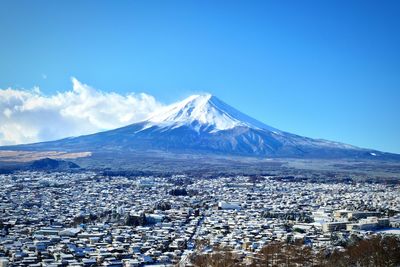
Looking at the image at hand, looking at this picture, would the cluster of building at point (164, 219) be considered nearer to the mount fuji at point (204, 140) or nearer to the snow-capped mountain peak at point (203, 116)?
the mount fuji at point (204, 140)

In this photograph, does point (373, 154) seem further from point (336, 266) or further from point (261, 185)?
point (336, 266)

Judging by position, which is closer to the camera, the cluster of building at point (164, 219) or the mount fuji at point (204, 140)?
the cluster of building at point (164, 219)

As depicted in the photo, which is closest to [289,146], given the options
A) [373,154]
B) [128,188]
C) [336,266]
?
[373,154]

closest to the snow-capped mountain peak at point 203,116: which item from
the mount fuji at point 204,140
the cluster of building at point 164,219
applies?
the mount fuji at point 204,140

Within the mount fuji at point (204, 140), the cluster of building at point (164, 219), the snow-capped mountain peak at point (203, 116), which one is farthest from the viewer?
the snow-capped mountain peak at point (203, 116)

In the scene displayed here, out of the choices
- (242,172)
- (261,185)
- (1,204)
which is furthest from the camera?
(242,172)

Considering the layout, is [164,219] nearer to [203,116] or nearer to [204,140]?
[204,140]

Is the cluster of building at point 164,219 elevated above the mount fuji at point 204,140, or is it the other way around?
the mount fuji at point 204,140

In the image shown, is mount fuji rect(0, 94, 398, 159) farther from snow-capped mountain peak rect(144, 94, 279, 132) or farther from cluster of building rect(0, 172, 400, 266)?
cluster of building rect(0, 172, 400, 266)

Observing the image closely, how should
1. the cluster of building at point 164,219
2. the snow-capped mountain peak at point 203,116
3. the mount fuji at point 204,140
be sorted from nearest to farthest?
1. the cluster of building at point 164,219
2. the mount fuji at point 204,140
3. the snow-capped mountain peak at point 203,116
